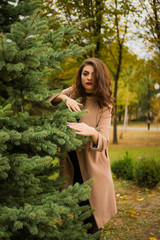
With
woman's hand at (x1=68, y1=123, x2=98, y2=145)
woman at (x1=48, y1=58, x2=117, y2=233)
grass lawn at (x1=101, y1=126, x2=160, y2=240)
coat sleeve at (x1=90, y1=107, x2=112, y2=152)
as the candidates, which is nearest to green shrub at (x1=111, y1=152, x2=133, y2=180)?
grass lawn at (x1=101, y1=126, x2=160, y2=240)

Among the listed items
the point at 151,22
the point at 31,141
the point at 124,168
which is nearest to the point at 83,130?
the point at 31,141

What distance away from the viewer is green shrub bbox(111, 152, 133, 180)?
592 centimetres

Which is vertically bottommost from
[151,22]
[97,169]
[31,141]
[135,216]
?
[135,216]

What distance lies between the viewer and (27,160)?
65.4 inches

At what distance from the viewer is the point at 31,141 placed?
5.89 feet

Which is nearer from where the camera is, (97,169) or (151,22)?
(97,169)

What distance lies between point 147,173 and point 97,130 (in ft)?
11.6

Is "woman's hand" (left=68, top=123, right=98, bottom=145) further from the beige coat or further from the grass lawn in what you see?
the grass lawn

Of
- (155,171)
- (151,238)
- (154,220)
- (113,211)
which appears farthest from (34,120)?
(155,171)

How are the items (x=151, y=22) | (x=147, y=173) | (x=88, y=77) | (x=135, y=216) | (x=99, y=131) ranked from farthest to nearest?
(x=151, y=22) < (x=147, y=173) < (x=135, y=216) < (x=88, y=77) < (x=99, y=131)

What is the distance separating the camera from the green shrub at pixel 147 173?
516cm

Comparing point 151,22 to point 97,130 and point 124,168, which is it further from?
point 97,130

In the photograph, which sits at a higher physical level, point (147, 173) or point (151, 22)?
point (151, 22)

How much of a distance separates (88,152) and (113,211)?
75 cm
